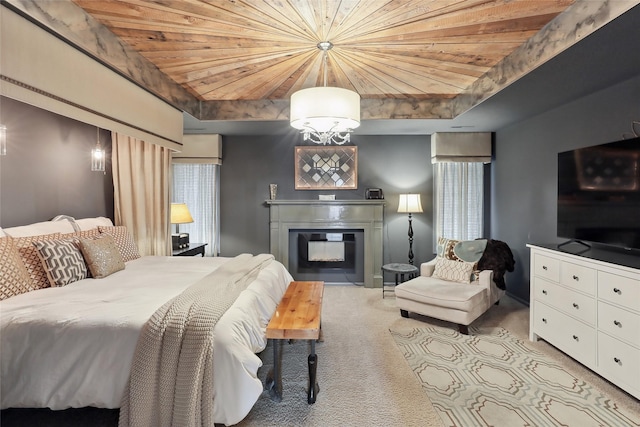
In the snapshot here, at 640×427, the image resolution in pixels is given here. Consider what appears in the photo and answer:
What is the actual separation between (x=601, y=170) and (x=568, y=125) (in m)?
1.08

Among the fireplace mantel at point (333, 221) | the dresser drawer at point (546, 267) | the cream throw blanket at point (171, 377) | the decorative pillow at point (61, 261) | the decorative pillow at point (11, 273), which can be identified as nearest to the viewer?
the cream throw blanket at point (171, 377)

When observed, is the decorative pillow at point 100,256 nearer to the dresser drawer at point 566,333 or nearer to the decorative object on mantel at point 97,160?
the decorative object on mantel at point 97,160

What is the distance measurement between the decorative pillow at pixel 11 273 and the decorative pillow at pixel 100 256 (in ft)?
1.35

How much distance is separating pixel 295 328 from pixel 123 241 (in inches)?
81.7

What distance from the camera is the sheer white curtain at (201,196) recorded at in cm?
532

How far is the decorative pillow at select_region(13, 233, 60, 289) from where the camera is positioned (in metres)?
2.23

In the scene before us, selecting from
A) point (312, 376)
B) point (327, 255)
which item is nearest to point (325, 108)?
point (312, 376)

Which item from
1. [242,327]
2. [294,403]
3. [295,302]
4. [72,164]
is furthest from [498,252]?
[72,164]

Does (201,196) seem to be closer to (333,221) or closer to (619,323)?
(333,221)

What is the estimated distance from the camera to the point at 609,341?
235 cm

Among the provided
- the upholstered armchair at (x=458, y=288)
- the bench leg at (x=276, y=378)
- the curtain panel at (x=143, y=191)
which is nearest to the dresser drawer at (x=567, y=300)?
the upholstered armchair at (x=458, y=288)

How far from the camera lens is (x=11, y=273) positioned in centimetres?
204

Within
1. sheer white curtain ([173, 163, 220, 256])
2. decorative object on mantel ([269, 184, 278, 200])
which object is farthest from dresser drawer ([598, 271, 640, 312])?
sheer white curtain ([173, 163, 220, 256])

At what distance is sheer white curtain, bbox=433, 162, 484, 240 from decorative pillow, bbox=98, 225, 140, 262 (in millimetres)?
4097
